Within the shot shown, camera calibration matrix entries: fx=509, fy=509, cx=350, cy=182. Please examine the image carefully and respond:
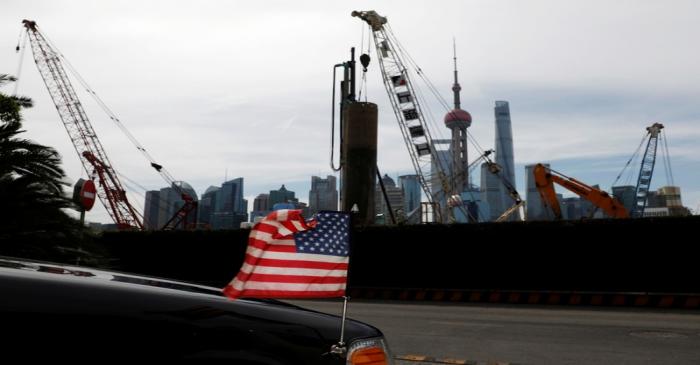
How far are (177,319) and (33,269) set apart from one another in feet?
1.99

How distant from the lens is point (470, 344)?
7.88m

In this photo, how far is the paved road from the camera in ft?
22.9

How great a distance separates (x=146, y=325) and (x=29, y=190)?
27.7 feet

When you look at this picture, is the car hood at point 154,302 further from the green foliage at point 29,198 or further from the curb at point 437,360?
the green foliage at point 29,198

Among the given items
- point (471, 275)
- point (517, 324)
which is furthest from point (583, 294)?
point (517, 324)

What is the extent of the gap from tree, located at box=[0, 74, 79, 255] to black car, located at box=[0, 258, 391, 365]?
747 centimetres

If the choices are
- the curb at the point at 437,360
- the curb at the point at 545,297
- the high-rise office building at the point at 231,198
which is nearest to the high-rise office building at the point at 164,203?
the high-rise office building at the point at 231,198

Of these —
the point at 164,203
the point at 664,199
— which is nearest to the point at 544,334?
the point at 164,203

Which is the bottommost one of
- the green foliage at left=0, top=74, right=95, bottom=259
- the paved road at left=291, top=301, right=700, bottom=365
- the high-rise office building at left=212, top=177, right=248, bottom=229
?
the paved road at left=291, top=301, right=700, bottom=365

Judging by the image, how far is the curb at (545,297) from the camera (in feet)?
45.7

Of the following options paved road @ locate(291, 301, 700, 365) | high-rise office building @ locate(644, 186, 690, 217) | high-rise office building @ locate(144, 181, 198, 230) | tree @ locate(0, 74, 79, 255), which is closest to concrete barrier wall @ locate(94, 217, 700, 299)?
paved road @ locate(291, 301, 700, 365)

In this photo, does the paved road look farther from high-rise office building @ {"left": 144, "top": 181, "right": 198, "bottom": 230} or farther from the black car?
high-rise office building @ {"left": 144, "top": 181, "right": 198, "bottom": 230}

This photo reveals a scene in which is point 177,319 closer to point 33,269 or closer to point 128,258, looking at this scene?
point 33,269

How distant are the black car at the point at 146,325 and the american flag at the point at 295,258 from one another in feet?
0.33
